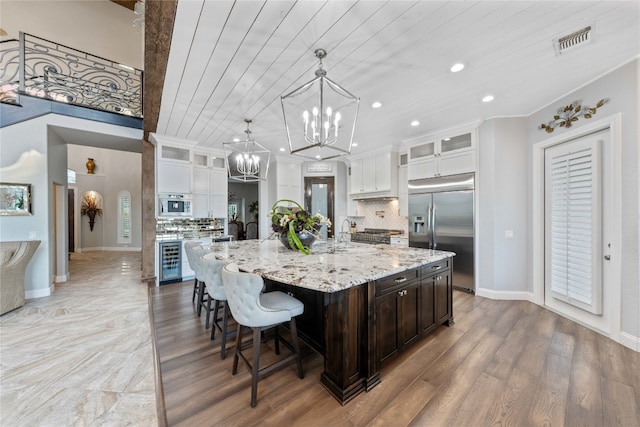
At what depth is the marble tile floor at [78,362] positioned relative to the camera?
172 centimetres

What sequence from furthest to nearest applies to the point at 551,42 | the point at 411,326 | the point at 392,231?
the point at 392,231 → the point at 411,326 → the point at 551,42

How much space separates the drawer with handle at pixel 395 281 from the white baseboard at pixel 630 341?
7.19 ft

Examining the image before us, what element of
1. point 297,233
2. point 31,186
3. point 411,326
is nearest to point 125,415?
point 297,233

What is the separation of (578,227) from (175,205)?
248 inches

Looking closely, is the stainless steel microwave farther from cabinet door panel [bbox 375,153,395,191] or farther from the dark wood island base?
cabinet door panel [bbox 375,153,395,191]

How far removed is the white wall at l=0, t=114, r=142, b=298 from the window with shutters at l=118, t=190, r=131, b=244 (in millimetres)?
5787

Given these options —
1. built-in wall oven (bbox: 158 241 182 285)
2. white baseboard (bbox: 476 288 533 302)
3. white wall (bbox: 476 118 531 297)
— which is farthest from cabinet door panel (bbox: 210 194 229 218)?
white baseboard (bbox: 476 288 533 302)

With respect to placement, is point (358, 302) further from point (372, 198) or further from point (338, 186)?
point (338, 186)

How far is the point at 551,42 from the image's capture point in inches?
83.8

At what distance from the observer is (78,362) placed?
7.49ft

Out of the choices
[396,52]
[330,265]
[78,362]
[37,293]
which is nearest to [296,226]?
[330,265]

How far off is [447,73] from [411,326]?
101 inches

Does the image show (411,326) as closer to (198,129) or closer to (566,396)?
(566,396)

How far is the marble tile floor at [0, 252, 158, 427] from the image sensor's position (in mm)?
1718
